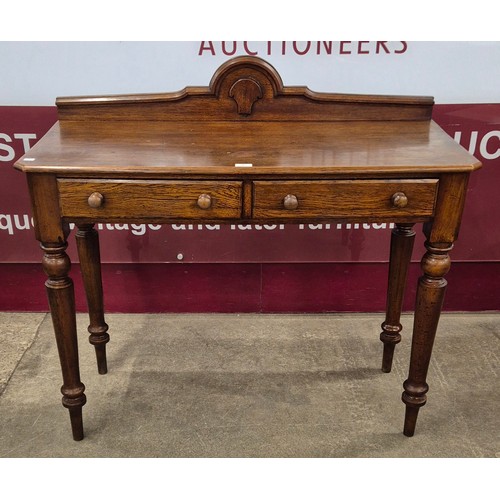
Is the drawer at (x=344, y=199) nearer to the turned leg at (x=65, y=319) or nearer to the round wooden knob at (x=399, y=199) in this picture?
the round wooden knob at (x=399, y=199)

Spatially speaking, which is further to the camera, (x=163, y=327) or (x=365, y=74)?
(x=163, y=327)

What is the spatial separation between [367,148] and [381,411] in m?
1.00

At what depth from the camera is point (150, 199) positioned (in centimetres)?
174

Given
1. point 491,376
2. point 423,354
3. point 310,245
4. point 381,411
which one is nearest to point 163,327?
point 310,245

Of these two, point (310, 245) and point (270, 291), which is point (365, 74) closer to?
point (310, 245)

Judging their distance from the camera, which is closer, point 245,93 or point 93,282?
point 245,93

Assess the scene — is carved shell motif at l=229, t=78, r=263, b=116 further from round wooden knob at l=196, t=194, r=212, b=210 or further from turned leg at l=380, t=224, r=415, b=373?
turned leg at l=380, t=224, r=415, b=373

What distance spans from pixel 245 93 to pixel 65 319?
0.94 metres

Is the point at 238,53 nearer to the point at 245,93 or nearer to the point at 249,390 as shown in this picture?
the point at 245,93

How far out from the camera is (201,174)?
1.70 m

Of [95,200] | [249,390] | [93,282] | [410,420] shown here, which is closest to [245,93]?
[95,200]

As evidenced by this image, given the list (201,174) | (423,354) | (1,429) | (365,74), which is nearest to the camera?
(201,174)

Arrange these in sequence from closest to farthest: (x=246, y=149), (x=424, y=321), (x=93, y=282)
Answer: (x=246, y=149) → (x=424, y=321) → (x=93, y=282)

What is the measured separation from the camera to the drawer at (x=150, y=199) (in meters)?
1.72
